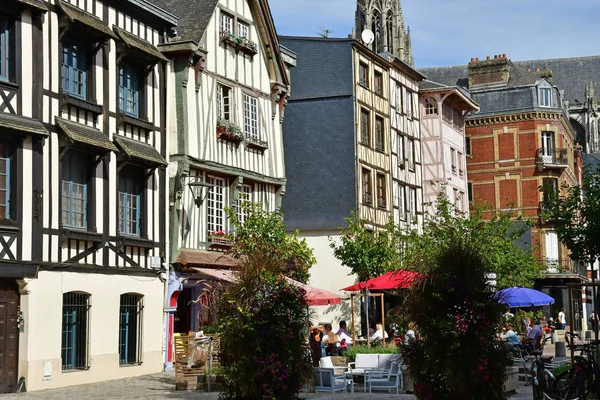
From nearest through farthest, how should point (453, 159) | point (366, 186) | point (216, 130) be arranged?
point (216, 130) → point (366, 186) → point (453, 159)

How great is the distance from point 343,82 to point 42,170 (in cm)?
1622

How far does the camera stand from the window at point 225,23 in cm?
2570

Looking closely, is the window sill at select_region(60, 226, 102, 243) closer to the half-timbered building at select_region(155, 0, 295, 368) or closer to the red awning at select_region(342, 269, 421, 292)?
the half-timbered building at select_region(155, 0, 295, 368)

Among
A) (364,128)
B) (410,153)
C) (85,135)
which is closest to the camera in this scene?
(85,135)

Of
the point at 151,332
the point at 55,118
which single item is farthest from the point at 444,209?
the point at 55,118

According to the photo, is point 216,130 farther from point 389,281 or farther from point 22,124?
point 22,124

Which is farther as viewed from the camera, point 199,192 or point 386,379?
point 199,192

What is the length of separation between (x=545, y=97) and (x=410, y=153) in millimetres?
16139

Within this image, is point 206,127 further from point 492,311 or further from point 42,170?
point 492,311

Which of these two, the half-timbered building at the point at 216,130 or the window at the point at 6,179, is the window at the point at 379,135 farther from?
the window at the point at 6,179

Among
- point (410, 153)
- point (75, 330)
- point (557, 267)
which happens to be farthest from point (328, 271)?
point (557, 267)

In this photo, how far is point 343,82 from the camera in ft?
108

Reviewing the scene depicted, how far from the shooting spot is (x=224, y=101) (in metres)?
25.8

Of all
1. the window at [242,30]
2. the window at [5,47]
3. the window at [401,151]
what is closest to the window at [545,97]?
the window at [401,151]
